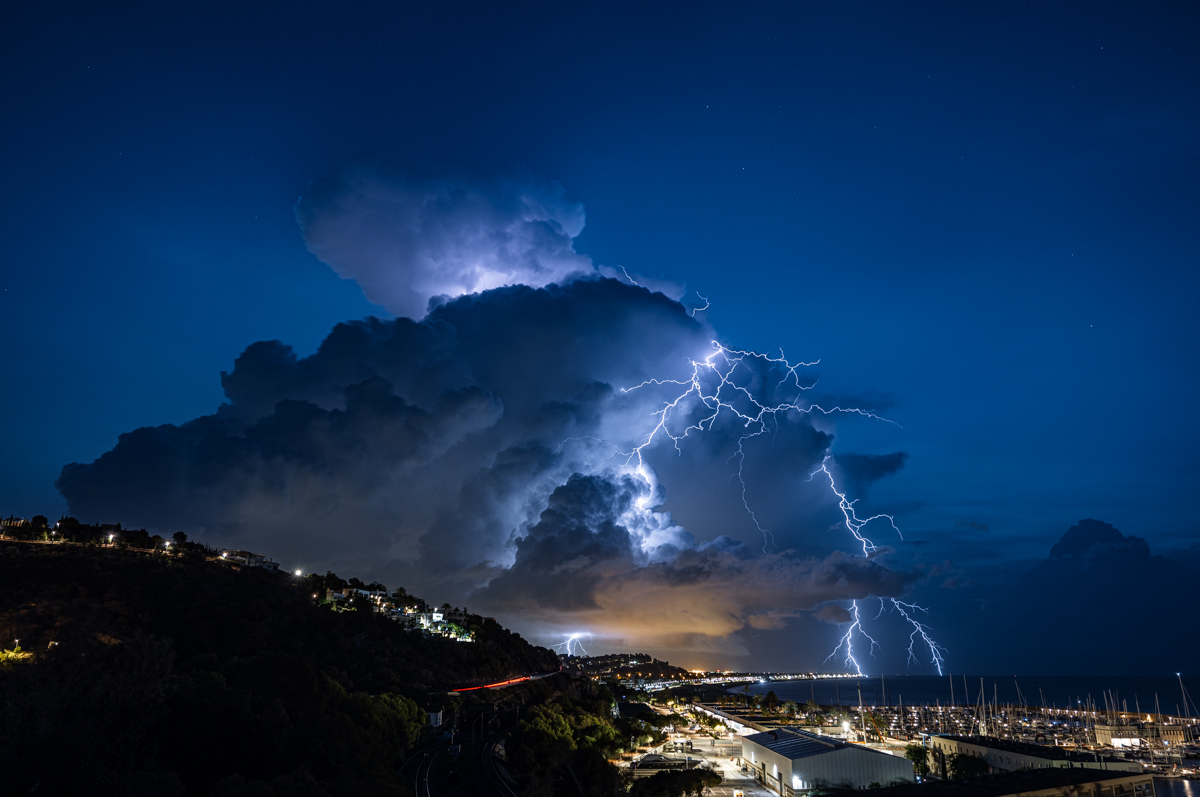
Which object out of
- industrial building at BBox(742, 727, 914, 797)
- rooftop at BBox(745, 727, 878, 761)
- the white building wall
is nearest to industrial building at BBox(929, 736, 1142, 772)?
industrial building at BBox(742, 727, 914, 797)

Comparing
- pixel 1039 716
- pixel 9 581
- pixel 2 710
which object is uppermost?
pixel 9 581

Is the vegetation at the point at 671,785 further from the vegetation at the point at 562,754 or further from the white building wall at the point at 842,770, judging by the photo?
the white building wall at the point at 842,770

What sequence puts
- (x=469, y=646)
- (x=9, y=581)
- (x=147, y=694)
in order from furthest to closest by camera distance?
(x=469, y=646) < (x=9, y=581) < (x=147, y=694)

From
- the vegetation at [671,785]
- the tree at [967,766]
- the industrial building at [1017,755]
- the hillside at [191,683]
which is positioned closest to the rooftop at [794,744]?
the tree at [967,766]

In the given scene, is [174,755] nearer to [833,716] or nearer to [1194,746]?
[833,716]

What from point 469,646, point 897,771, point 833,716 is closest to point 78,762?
point 897,771
